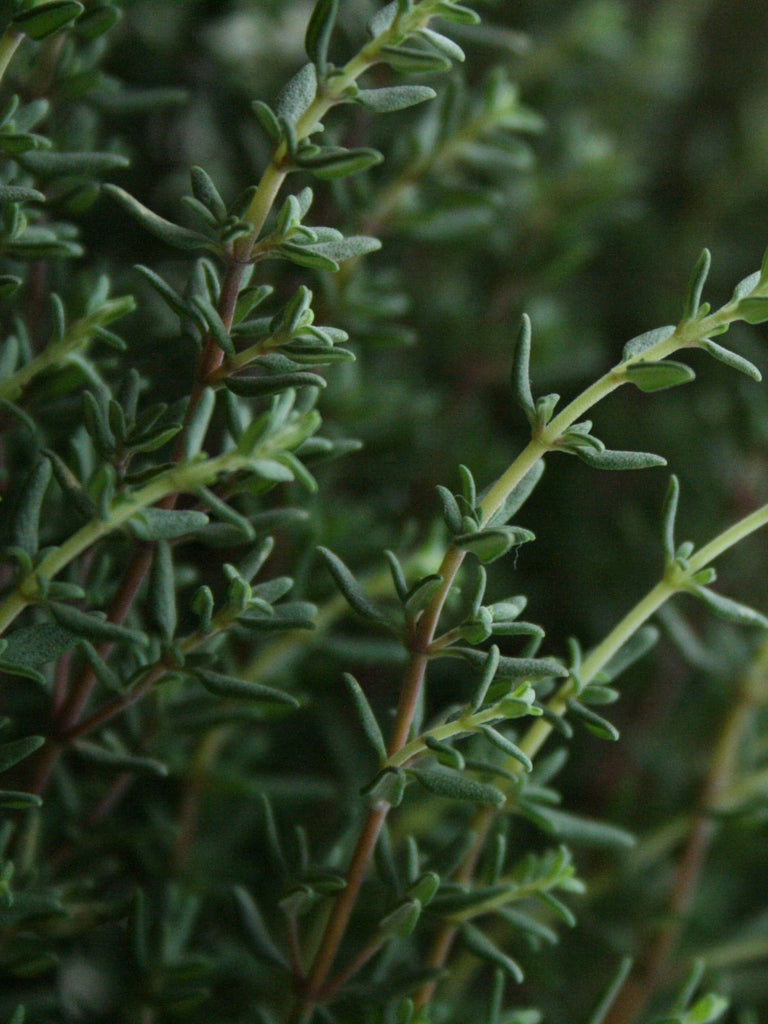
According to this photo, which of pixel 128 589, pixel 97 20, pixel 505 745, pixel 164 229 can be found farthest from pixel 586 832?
pixel 97 20

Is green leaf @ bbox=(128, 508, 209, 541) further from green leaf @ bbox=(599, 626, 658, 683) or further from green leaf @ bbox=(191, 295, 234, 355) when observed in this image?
green leaf @ bbox=(599, 626, 658, 683)

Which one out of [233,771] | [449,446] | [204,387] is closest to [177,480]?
[204,387]

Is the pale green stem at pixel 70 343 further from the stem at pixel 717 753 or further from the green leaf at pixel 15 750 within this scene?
the stem at pixel 717 753

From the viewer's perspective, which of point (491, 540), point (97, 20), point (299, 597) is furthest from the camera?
point (299, 597)

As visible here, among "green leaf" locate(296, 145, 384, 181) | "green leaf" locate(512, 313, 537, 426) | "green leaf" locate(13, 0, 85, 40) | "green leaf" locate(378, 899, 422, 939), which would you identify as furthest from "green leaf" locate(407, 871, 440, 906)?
"green leaf" locate(13, 0, 85, 40)

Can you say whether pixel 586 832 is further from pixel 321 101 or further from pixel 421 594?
pixel 321 101

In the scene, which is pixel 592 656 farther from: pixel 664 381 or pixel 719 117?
pixel 719 117
